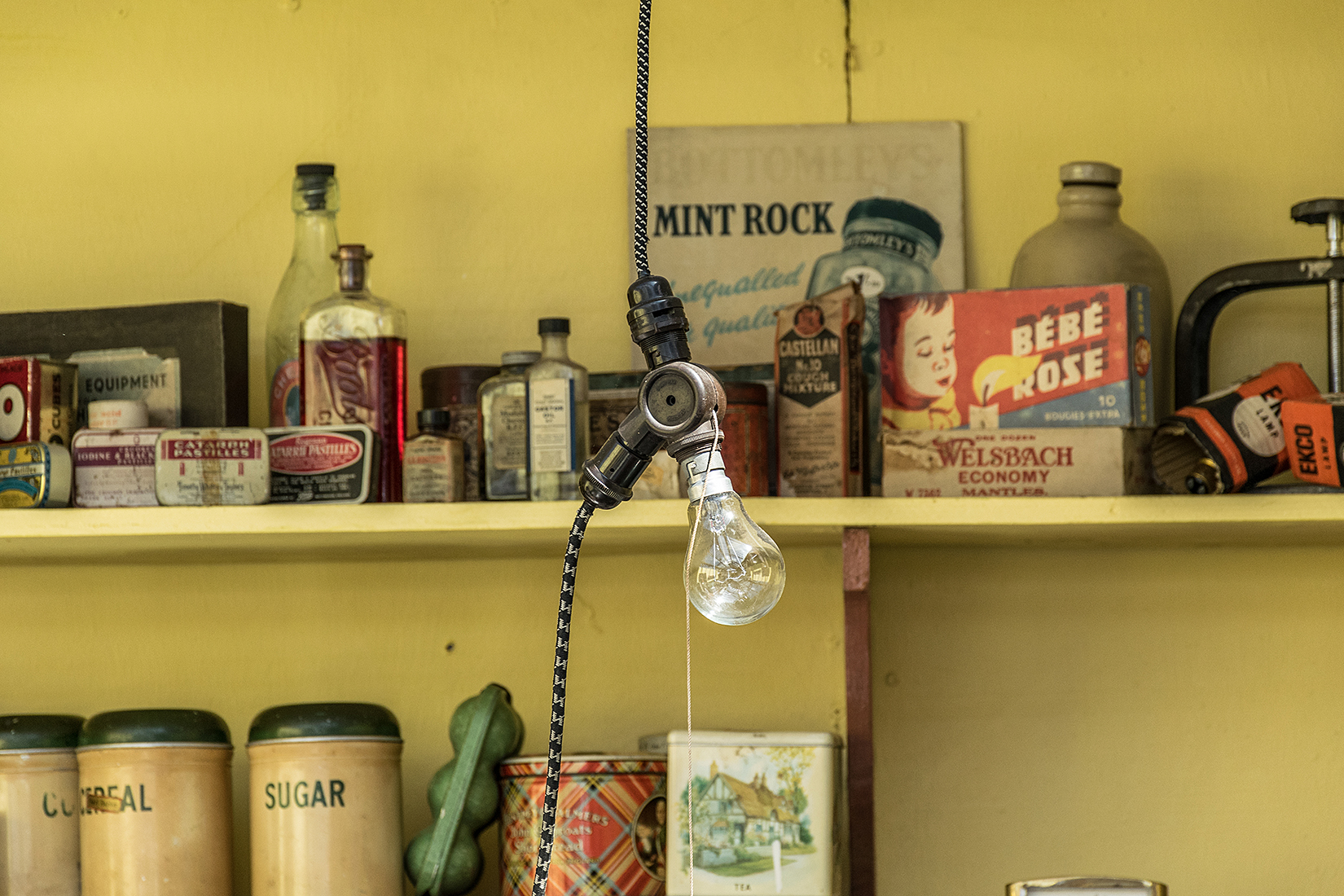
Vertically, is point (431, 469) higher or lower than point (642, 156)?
lower

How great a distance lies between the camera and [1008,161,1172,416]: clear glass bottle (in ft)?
4.24

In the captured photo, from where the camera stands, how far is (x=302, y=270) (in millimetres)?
1354

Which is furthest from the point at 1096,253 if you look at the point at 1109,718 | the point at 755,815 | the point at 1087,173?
the point at 755,815

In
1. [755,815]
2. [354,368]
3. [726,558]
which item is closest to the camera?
[726,558]

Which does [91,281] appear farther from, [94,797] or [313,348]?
[94,797]

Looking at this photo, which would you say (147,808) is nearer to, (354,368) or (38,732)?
(38,732)

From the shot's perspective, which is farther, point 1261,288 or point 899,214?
point 899,214

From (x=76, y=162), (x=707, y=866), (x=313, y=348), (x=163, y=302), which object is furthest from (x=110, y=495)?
(x=707, y=866)

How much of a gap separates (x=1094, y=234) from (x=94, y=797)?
97 centimetres

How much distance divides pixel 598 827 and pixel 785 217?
2.02 feet

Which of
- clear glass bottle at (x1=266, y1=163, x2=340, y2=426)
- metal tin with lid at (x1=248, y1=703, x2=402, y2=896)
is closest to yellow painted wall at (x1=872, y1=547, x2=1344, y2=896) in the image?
metal tin with lid at (x1=248, y1=703, x2=402, y2=896)

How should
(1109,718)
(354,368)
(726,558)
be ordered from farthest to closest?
1. (1109,718)
2. (354,368)
3. (726,558)

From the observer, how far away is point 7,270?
149 centimetres

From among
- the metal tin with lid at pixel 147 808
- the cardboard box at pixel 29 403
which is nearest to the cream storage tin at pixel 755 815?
the metal tin with lid at pixel 147 808
